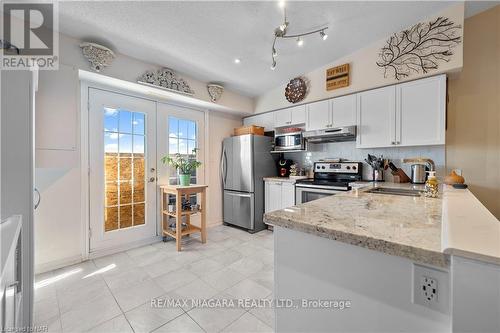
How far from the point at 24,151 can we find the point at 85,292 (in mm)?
1441

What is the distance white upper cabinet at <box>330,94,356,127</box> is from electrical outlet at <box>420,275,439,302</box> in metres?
2.67

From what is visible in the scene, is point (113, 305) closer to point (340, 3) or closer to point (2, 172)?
point (2, 172)

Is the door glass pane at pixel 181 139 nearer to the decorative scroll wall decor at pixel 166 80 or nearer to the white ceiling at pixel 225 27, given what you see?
the decorative scroll wall decor at pixel 166 80

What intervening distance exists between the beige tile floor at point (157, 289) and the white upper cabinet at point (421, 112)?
2.26m

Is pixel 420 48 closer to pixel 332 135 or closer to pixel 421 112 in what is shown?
pixel 421 112

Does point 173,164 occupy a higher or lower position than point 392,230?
higher

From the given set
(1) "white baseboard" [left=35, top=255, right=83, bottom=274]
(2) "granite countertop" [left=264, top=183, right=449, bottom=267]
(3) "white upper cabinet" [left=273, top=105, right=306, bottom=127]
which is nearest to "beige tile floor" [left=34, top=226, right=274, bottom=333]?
(1) "white baseboard" [left=35, top=255, right=83, bottom=274]

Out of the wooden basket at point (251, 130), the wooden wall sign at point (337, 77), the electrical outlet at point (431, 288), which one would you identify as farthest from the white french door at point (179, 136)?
the electrical outlet at point (431, 288)

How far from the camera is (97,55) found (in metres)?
2.37

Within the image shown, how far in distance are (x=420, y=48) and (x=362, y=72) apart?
2.03 ft

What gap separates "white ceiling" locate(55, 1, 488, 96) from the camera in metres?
1.98

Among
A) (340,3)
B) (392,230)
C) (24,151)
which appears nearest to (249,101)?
(340,3)

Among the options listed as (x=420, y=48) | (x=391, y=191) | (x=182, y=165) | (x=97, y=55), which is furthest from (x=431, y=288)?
(x=97, y=55)

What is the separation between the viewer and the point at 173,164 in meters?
3.27
